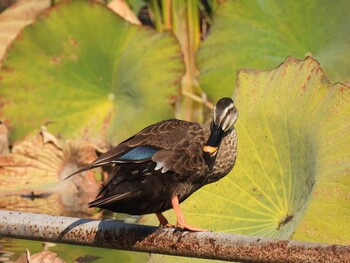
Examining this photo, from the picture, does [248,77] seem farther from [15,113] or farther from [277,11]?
[15,113]

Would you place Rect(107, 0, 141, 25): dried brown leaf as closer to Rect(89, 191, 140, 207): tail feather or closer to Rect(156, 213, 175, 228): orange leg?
Rect(156, 213, 175, 228): orange leg

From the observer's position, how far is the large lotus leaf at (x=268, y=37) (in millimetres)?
6289

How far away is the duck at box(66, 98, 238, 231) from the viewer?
12.0ft

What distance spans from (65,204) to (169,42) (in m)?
1.27

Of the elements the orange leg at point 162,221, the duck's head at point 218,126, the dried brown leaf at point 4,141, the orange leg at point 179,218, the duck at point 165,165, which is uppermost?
the duck's head at point 218,126

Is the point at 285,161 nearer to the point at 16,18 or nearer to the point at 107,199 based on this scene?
the point at 107,199

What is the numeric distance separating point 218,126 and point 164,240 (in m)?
0.45

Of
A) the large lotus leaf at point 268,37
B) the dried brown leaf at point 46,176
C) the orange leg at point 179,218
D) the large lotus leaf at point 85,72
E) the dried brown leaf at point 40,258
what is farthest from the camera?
the large lotus leaf at point 85,72

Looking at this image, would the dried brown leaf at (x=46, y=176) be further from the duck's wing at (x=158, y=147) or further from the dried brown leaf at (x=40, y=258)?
the duck's wing at (x=158, y=147)

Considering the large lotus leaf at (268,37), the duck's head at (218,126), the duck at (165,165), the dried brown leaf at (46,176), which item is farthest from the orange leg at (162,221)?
the large lotus leaf at (268,37)

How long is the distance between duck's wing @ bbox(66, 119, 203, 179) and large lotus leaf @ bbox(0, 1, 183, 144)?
2.76m

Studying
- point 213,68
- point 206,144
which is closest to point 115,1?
point 213,68

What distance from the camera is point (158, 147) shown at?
3672 mm

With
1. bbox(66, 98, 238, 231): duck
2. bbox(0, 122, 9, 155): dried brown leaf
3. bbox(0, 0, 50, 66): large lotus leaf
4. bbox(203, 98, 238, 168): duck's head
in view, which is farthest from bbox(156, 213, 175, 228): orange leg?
bbox(0, 0, 50, 66): large lotus leaf
